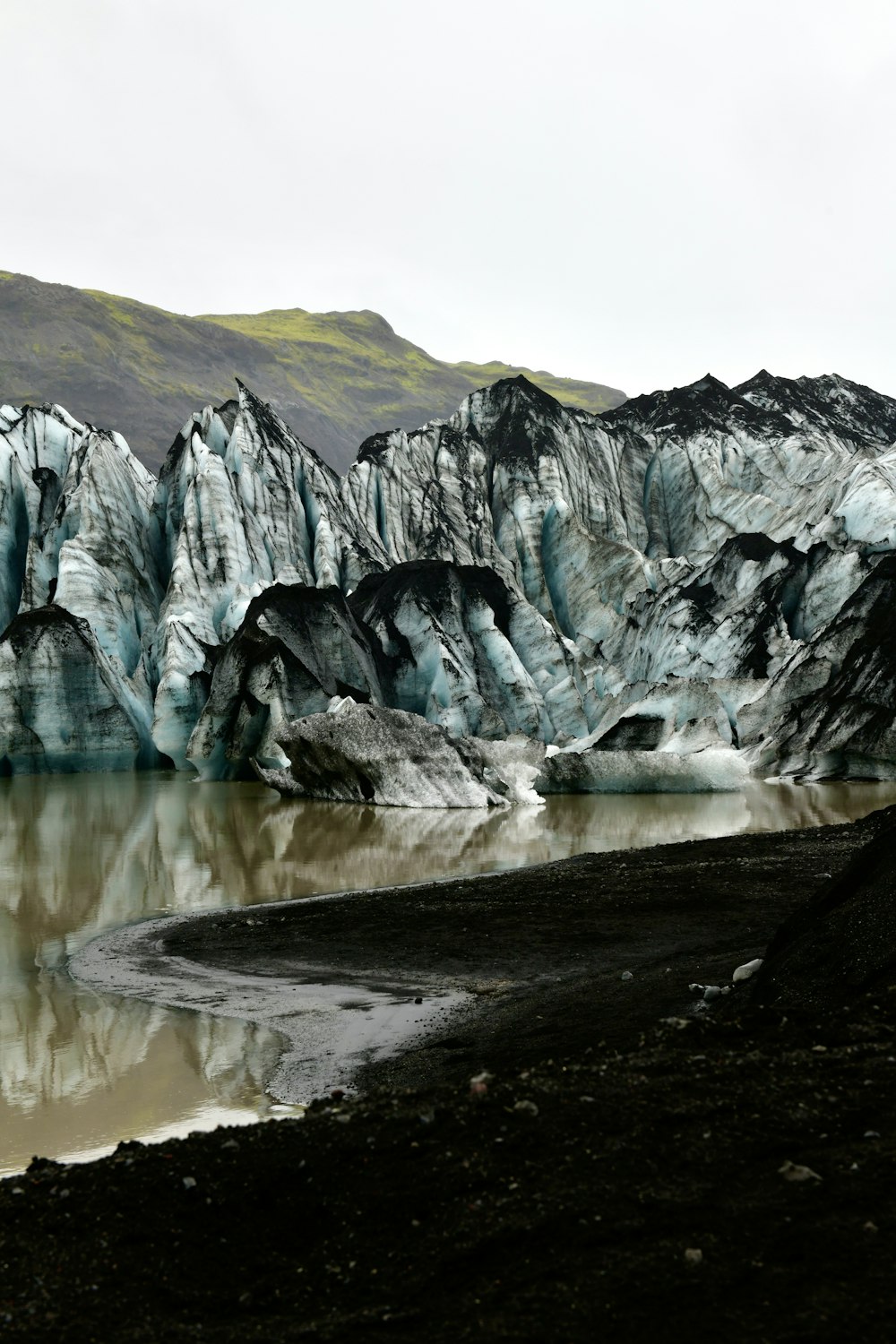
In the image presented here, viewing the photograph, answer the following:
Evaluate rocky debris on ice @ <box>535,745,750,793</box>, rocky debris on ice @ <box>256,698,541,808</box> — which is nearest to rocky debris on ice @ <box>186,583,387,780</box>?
rocky debris on ice @ <box>256,698,541,808</box>

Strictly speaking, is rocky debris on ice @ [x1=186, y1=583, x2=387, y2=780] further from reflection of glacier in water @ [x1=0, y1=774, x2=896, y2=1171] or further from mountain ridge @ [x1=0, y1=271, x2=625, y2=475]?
mountain ridge @ [x1=0, y1=271, x2=625, y2=475]

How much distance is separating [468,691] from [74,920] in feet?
80.2

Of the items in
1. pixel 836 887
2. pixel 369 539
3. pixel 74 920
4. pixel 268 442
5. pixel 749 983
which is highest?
pixel 268 442

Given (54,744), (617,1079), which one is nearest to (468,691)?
(54,744)

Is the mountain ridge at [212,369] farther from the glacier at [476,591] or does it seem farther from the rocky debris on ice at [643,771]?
the rocky debris on ice at [643,771]

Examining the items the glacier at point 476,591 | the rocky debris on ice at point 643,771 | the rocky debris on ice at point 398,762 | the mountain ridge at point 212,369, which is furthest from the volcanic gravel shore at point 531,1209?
the mountain ridge at point 212,369

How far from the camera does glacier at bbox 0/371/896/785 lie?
28688 millimetres

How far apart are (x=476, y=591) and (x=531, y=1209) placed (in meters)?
34.8

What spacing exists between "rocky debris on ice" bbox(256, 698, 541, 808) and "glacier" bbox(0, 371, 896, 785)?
0.98ft

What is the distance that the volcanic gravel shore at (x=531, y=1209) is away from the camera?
2.53 m

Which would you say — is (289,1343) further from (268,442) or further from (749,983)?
(268,442)

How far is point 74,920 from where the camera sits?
9.93 meters

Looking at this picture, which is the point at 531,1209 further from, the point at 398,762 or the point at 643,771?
the point at 643,771

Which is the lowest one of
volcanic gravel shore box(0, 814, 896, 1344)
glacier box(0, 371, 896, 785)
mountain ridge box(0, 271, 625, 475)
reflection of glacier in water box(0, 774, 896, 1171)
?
reflection of glacier in water box(0, 774, 896, 1171)
